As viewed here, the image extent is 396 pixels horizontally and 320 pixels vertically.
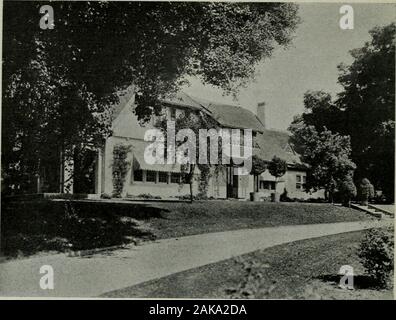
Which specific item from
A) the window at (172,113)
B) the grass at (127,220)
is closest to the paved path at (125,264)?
the grass at (127,220)

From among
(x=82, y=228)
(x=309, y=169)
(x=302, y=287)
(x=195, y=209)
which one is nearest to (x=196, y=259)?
(x=302, y=287)

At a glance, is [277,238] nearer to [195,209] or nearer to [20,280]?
[195,209]

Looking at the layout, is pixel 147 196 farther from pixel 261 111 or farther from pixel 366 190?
pixel 366 190

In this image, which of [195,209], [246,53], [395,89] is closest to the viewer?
[395,89]

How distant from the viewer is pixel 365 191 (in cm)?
1228

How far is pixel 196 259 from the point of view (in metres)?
9.51

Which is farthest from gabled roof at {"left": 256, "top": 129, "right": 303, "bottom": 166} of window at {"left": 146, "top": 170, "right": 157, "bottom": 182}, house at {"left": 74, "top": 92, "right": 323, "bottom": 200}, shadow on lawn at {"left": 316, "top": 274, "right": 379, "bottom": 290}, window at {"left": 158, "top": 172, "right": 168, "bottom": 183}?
shadow on lawn at {"left": 316, "top": 274, "right": 379, "bottom": 290}

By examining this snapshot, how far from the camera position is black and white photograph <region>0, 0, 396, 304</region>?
345 inches

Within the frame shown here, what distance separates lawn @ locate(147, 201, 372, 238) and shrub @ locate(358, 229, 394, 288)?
3.22 m

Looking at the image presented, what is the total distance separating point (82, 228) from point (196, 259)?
300 centimetres

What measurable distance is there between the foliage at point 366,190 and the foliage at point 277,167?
8.37ft

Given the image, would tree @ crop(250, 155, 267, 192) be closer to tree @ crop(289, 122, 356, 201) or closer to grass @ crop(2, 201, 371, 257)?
grass @ crop(2, 201, 371, 257)

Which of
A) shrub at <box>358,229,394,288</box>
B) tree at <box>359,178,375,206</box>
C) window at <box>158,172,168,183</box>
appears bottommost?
shrub at <box>358,229,394,288</box>

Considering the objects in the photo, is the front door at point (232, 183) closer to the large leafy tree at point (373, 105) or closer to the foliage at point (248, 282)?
the large leafy tree at point (373, 105)
